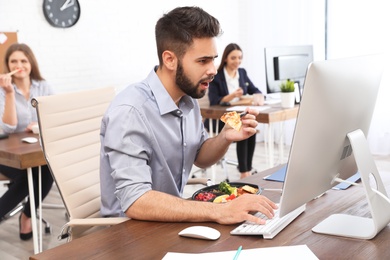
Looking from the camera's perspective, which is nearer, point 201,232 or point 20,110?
point 201,232

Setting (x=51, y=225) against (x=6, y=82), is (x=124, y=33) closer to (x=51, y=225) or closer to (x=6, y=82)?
(x=6, y=82)

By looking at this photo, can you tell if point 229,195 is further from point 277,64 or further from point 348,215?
point 277,64

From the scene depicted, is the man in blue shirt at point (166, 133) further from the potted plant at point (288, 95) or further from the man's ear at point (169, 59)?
the potted plant at point (288, 95)

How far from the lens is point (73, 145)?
6.24ft

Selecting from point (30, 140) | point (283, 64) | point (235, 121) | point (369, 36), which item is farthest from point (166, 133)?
point (369, 36)

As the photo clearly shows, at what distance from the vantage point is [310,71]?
3.35ft

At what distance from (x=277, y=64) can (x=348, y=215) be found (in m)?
2.48

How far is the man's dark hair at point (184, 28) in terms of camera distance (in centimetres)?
154

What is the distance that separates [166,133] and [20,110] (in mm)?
2049

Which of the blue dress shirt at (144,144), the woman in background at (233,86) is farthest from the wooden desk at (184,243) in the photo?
the woman in background at (233,86)

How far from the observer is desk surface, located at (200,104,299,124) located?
333 cm

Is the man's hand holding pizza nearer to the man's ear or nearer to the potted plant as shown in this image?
the man's ear

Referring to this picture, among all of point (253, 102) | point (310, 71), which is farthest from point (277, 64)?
point (310, 71)

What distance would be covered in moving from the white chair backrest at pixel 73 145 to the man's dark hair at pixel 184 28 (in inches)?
20.6
